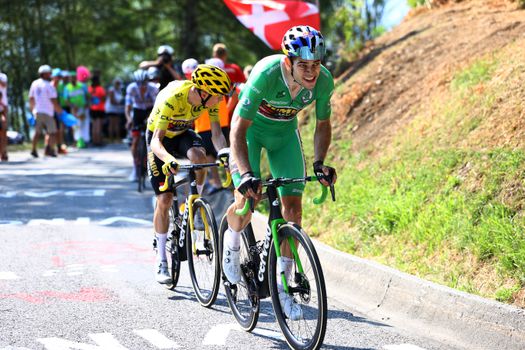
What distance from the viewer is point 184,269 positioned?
381 inches

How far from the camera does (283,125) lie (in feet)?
23.4

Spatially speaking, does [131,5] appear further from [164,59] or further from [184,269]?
[184,269]

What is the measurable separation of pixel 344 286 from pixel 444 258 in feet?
3.27

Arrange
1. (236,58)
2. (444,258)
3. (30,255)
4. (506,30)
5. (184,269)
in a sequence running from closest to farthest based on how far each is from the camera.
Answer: (444,258) → (184,269) → (30,255) → (506,30) → (236,58)

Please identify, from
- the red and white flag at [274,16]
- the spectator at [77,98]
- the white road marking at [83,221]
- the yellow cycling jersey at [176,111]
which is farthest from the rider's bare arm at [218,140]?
the spectator at [77,98]

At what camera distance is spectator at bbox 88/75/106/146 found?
91.6 feet

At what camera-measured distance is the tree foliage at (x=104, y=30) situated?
35.8 meters

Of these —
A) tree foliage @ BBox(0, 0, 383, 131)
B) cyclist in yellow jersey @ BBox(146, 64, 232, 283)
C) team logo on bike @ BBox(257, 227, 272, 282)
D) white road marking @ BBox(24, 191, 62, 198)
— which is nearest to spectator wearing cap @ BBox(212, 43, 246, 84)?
white road marking @ BBox(24, 191, 62, 198)

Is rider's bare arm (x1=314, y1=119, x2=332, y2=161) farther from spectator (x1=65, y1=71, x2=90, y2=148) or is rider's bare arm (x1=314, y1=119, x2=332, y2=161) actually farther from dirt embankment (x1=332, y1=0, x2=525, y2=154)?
spectator (x1=65, y1=71, x2=90, y2=148)

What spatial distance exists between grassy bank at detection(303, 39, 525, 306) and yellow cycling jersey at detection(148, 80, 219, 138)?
2.14 m

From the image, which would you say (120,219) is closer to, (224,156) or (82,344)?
(224,156)

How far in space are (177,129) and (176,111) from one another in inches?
15.5

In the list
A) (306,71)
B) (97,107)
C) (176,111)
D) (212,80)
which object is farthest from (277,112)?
(97,107)

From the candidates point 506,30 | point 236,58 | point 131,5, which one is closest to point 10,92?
point 131,5
